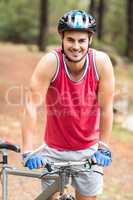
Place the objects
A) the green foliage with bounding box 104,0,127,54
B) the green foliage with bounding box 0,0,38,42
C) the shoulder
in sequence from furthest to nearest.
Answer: the green foliage with bounding box 104,0,127,54, the green foliage with bounding box 0,0,38,42, the shoulder

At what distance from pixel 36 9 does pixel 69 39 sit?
3486 cm

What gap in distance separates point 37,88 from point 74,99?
28cm

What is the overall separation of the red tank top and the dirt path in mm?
2839

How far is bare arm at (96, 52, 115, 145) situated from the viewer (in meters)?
3.69

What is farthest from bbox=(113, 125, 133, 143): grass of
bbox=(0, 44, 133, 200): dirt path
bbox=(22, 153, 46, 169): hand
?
bbox=(22, 153, 46, 169): hand

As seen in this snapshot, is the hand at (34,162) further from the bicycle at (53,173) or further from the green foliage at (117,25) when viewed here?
the green foliage at (117,25)

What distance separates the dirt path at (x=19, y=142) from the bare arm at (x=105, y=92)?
2.92m

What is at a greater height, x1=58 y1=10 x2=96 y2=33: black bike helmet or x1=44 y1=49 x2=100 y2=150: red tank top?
x1=58 y1=10 x2=96 y2=33: black bike helmet

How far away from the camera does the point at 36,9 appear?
1491 inches

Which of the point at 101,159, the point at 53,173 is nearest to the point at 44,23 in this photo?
the point at 53,173

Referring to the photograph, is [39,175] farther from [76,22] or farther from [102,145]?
[76,22]

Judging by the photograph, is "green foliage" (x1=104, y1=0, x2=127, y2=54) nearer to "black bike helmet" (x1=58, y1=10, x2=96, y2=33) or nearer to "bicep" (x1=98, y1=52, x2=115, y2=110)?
"bicep" (x1=98, y1=52, x2=115, y2=110)

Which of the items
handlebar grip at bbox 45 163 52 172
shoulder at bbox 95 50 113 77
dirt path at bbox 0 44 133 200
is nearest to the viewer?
handlebar grip at bbox 45 163 52 172

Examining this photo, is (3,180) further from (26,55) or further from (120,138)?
(26,55)
